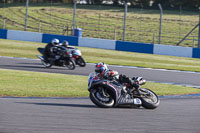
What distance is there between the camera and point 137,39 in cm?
2953

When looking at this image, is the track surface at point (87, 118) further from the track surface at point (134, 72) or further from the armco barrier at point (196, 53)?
the armco barrier at point (196, 53)

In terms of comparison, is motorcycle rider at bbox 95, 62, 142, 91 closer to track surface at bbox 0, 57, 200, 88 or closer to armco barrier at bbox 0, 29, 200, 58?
track surface at bbox 0, 57, 200, 88

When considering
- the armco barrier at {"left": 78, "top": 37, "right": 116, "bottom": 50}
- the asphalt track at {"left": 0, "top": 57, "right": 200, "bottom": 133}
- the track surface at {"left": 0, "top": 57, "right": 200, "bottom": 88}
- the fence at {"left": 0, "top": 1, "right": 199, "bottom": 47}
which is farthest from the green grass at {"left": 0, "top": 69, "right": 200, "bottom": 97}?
the fence at {"left": 0, "top": 1, "right": 199, "bottom": 47}

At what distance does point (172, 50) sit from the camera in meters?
27.6

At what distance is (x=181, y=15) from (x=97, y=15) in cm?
584

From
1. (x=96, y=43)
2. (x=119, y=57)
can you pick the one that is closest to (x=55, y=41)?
(x=119, y=57)

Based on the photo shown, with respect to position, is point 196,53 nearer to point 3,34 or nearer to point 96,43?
point 96,43

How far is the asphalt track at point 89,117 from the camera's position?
23.8ft

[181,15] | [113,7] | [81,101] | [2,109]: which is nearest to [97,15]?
[113,7]

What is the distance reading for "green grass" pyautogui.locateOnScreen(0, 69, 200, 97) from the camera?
40.5 ft

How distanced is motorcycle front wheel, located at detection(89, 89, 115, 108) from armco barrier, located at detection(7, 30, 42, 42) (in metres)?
21.3

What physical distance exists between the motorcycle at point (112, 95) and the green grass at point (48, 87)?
2.36 meters

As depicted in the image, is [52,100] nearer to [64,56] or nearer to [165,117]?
[165,117]

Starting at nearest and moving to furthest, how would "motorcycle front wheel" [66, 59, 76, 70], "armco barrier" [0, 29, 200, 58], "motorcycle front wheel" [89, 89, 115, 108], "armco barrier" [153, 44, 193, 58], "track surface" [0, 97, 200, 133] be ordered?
"track surface" [0, 97, 200, 133] < "motorcycle front wheel" [89, 89, 115, 108] < "motorcycle front wheel" [66, 59, 76, 70] < "armco barrier" [153, 44, 193, 58] < "armco barrier" [0, 29, 200, 58]
